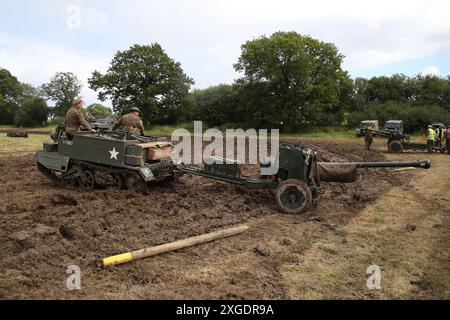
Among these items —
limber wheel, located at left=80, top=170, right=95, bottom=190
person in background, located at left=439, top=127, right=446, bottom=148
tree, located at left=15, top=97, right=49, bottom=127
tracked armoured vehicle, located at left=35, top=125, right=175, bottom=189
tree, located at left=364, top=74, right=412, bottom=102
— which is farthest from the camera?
tree, located at left=15, top=97, right=49, bottom=127

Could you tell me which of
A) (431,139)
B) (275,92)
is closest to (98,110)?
(275,92)

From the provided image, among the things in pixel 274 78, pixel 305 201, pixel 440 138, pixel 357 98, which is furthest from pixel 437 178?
pixel 357 98

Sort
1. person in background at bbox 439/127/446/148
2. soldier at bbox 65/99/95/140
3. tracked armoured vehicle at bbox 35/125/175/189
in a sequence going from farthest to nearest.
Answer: person in background at bbox 439/127/446/148 → soldier at bbox 65/99/95/140 → tracked armoured vehicle at bbox 35/125/175/189

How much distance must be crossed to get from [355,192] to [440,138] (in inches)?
557

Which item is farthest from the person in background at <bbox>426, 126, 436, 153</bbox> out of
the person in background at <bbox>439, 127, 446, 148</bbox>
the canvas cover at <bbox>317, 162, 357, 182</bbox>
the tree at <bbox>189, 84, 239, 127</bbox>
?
the tree at <bbox>189, 84, 239, 127</bbox>

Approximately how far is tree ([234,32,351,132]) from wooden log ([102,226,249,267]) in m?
33.2

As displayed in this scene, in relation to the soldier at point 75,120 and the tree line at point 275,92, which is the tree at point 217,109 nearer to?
the tree line at point 275,92

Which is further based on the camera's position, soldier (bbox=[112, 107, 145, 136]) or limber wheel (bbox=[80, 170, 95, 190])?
soldier (bbox=[112, 107, 145, 136])

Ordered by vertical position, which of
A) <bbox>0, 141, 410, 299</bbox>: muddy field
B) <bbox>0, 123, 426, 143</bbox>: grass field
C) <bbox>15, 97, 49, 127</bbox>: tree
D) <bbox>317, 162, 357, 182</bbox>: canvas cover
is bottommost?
<bbox>0, 141, 410, 299</bbox>: muddy field

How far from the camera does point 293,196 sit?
10.1m

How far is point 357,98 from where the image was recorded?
49.5 m

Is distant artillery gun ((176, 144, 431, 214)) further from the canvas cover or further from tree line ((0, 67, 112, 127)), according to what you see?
tree line ((0, 67, 112, 127))

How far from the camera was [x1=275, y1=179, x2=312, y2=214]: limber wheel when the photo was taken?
32.8ft

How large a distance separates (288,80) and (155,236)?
35.3 meters
